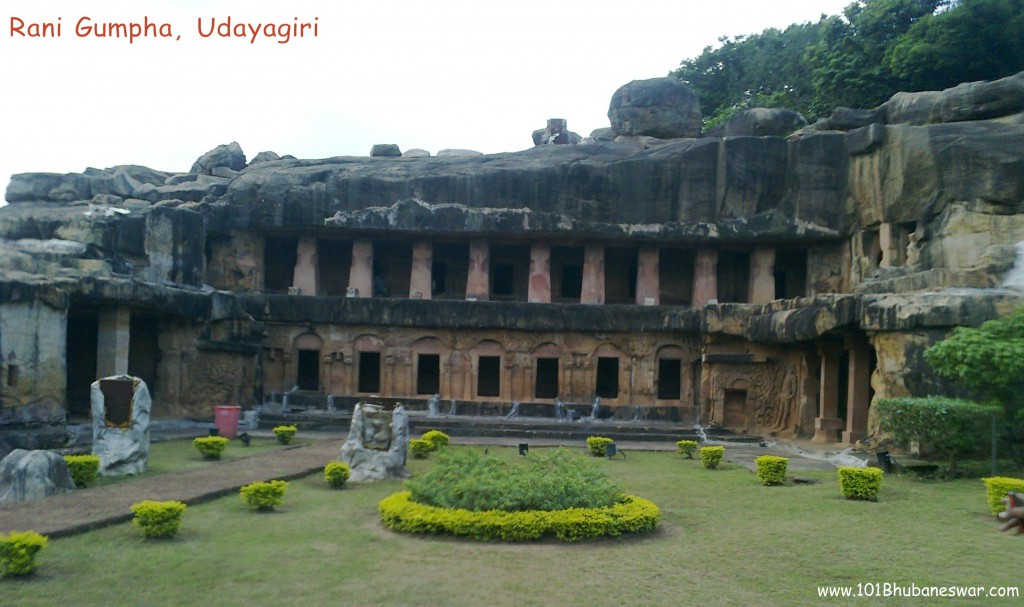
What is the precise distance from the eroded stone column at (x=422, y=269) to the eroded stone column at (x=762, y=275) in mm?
10991

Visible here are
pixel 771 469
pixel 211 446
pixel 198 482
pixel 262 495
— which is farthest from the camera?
pixel 211 446

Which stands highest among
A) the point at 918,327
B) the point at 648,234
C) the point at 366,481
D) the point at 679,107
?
the point at 679,107

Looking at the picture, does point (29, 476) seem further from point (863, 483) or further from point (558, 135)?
point (558, 135)

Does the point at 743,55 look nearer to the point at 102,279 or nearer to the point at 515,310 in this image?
the point at 515,310

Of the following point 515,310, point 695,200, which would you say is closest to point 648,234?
point 695,200

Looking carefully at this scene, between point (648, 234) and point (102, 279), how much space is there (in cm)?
1681

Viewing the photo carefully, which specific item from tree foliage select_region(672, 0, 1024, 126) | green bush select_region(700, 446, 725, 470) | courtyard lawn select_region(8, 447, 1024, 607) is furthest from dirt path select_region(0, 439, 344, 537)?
tree foliage select_region(672, 0, 1024, 126)

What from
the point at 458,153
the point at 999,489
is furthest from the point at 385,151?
the point at 999,489

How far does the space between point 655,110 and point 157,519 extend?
90.7 feet

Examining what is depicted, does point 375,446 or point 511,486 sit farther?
point 375,446

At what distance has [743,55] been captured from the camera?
49719 millimetres

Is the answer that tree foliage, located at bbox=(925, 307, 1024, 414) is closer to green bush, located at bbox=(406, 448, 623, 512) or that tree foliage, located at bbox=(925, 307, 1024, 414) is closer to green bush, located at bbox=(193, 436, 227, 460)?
green bush, located at bbox=(406, 448, 623, 512)

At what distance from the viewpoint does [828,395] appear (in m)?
24.1

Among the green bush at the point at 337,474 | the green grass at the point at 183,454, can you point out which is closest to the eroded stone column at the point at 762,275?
the green grass at the point at 183,454
